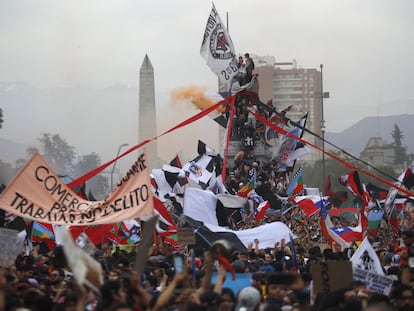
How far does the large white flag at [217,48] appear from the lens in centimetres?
3731

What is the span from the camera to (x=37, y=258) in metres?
17.5

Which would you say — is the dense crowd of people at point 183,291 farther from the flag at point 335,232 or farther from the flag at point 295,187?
the flag at point 295,187

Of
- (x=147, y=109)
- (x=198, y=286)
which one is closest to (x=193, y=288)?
(x=198, y=286)

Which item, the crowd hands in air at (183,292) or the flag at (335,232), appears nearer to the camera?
the crowd hands in air at (183,292)

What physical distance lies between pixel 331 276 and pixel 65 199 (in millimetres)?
4412

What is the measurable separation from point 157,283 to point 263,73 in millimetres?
165892

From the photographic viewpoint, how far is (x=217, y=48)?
37.8m

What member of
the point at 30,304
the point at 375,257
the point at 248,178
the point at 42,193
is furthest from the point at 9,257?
the point at 248,178

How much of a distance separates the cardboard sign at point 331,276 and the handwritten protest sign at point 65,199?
253 cm

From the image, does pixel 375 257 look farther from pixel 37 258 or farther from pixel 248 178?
pixel 248 178

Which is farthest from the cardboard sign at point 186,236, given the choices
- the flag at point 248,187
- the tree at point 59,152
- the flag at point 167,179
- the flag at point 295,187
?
the tree at point 59,152

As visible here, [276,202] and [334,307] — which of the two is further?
[276,202]

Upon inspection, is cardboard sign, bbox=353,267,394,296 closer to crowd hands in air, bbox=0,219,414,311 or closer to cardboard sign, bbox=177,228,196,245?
crowd hands in air, bbox=0,219,414,311

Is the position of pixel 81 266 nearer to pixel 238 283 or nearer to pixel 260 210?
pixel 238 283
